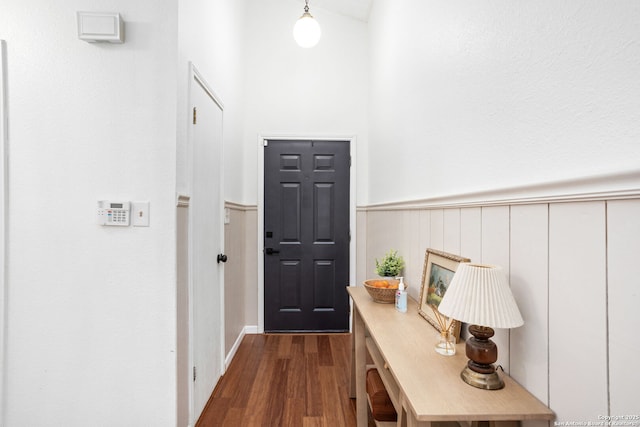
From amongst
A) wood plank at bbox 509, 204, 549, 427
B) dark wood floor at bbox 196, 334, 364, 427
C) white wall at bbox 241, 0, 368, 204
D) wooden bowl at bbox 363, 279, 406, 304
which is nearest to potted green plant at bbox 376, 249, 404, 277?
wooden bowl at bbox 363, 279, 406, 304

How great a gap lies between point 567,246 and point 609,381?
0.92 ft

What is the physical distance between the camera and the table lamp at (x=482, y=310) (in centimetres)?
86

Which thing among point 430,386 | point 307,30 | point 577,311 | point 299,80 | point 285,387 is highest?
point 307,30

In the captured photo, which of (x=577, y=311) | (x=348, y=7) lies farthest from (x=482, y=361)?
(x=348, y=7)

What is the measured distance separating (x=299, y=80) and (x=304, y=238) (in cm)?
164

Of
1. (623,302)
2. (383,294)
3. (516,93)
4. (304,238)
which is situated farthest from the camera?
(304,238)

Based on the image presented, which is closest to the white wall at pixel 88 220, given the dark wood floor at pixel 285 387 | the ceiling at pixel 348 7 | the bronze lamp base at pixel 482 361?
the dark wood floor at pixel 285 387

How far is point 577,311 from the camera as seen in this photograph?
75cm

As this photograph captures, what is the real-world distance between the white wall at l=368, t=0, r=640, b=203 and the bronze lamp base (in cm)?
45

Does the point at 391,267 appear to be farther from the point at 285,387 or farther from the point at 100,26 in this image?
the point at 100,26

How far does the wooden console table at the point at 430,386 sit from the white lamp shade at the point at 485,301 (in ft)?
0.65

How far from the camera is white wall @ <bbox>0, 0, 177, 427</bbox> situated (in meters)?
1.57

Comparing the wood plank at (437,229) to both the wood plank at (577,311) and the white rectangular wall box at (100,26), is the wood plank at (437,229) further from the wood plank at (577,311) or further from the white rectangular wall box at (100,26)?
the white rectangular wall box at (100,26)

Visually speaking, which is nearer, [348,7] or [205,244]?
A: [205,244]
